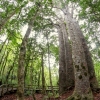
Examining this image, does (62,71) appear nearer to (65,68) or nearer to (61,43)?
(65,68)

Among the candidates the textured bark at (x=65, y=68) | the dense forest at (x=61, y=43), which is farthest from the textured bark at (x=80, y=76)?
the textured bark at (x=65, y=68)

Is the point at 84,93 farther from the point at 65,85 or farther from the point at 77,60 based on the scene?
the point at 65,85

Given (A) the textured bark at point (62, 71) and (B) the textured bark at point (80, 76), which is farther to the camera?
(A) the textured bark at point (62, 71)

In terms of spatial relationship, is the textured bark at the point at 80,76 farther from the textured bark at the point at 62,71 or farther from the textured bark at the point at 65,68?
the textured bark at the point at 62,71

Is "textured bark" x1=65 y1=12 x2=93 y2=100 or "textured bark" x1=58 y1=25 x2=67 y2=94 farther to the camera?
"textured bark" x1=58 y1=25 x2=67 y2=94

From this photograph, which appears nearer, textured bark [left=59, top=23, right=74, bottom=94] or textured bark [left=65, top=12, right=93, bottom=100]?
textured bark [left=65, top=12, right=93, bottom=100]

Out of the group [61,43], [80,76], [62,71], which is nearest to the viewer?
[80,76]

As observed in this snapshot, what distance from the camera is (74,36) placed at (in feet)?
29.5

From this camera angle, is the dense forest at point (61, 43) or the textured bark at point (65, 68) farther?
the textured bark at point (65, 68)

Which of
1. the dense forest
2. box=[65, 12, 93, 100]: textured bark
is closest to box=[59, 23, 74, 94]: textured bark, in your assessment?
the dense forest

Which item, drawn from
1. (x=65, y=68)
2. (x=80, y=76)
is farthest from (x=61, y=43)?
(x=80, y=76)


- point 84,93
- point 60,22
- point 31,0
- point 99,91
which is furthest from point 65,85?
point 60,22

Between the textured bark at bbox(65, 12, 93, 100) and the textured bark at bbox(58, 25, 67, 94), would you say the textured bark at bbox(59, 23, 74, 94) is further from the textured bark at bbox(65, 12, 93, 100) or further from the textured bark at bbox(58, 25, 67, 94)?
the textured bark at bbox(65, 12, 93, 100)

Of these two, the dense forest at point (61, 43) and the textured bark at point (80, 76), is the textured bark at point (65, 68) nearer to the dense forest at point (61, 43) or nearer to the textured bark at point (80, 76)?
the dense forest at point (61, 43)
